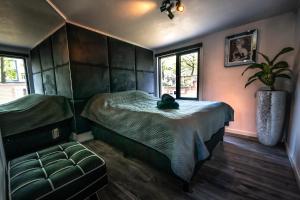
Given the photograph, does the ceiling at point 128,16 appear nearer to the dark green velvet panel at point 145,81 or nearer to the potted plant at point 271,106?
the potted plant at point 271,106

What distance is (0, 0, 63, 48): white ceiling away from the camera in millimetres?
2066

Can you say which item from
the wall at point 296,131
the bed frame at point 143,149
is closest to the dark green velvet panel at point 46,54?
the bed frame at point 143,149

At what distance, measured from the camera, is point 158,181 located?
62.9 inches

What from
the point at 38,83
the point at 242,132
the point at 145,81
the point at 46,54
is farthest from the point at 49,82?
the point at 242,132

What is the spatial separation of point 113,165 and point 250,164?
6.34ft

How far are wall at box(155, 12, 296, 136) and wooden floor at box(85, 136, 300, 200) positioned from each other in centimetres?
89

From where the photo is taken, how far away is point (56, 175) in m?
1.03

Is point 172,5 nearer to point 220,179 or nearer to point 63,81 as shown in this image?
point 220,179

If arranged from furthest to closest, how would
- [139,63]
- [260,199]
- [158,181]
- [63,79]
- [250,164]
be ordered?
[139,63]
[63,79]
[250,164]
[158,181]
[260,199]

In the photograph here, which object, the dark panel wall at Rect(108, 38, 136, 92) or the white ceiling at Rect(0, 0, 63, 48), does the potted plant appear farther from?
the white ceiling at Rect(0, 0, 63, 48)

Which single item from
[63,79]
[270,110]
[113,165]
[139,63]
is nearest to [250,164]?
[270,110]

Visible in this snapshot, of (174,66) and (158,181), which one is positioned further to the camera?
(174,66)

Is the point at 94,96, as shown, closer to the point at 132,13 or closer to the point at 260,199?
the point at 132,13

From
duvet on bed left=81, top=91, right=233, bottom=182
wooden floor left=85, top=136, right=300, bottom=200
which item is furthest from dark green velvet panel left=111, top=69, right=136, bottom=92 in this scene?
wooden floor left=85, top=136, right=300, bottom=200
